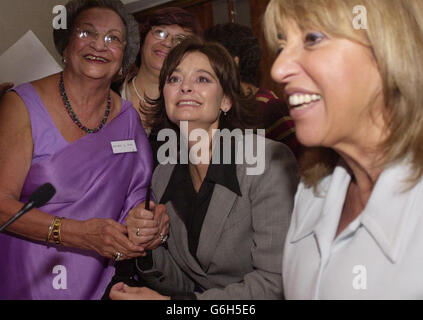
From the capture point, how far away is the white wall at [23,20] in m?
2.87

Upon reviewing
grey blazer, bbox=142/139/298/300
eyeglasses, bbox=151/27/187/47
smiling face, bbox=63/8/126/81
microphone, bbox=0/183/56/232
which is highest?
eyeglasses, bbox=151/27/187/47

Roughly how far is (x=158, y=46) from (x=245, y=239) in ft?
3.82

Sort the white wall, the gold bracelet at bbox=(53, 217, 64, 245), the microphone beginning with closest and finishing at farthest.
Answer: the microphone
the gold bracelet at bbox=(53, 217, 64, 245)
the white wall

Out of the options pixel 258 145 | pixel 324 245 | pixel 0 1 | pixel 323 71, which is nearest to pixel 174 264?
pixel 258 145

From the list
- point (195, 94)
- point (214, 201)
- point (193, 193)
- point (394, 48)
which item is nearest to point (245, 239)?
point (214, 201)

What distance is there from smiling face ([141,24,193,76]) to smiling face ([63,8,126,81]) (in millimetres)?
472

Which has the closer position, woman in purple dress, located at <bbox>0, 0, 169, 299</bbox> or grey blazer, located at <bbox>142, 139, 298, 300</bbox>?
grey blazer, located at <bbox>142, 139, 298, 300</bbox>

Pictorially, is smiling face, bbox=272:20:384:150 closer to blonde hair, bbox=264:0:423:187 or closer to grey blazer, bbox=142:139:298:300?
blonde hair, bbox=264:0:423:187

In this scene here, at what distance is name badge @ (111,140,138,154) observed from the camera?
165 cm

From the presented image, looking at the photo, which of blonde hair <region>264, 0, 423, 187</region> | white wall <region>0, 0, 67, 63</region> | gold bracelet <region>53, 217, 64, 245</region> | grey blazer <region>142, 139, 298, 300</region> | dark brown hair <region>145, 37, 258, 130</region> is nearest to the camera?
blonde hair <region>264, 0, 423, 187</region>

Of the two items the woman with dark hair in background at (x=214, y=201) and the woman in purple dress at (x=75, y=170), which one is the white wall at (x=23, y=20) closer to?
the woman in purple dress at (x=75, y=170)

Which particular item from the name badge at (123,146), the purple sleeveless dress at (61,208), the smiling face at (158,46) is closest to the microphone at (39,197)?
the purple sleeveless dress at (61,208)

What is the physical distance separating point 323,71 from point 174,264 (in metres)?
0.98

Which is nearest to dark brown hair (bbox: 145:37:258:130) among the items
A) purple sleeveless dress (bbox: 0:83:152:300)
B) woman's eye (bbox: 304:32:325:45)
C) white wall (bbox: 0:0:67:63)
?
purple sleeveless dress (bbox: 0:83:152:300)
